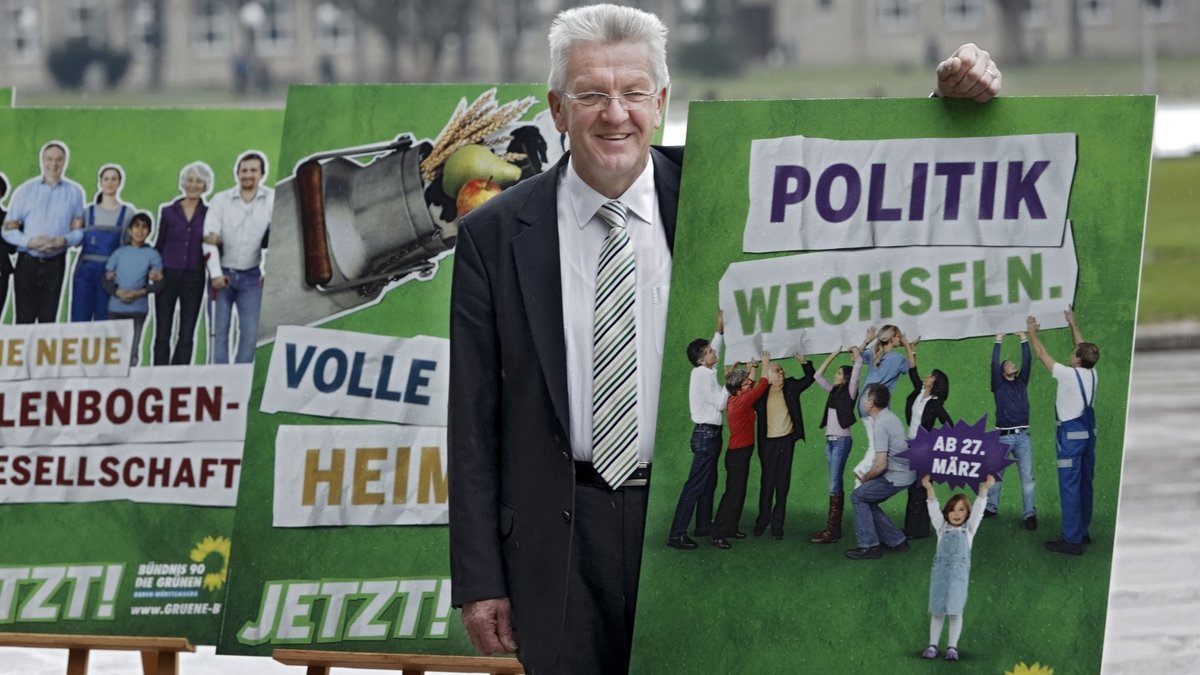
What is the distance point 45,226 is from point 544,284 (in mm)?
2821

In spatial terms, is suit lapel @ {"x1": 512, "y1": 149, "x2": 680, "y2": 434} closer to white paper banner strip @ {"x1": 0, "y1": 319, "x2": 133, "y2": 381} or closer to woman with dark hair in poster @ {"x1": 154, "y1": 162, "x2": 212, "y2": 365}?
woman with dark hair in poster @ {"x1": 154, "y1": 162, "x2": 212, "y2": 365}

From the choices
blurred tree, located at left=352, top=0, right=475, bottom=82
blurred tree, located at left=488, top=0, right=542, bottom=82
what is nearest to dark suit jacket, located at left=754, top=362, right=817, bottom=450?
blurred tree, located at left=352, top=0, right=475, bottom=82

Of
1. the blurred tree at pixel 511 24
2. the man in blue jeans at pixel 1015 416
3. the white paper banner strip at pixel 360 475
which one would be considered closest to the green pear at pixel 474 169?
the white paper banner strip at pixel 360 475

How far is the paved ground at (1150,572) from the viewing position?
24.4 feet

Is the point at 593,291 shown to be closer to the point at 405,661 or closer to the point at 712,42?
the point at 405,661

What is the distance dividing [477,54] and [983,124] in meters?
66.8

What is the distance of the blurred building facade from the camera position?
6538 cm

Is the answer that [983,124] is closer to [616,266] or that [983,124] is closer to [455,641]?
[616,266]

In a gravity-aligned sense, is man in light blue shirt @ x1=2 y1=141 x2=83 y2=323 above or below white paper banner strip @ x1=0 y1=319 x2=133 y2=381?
above

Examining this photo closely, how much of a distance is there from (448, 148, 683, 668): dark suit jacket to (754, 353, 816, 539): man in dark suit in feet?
1.10

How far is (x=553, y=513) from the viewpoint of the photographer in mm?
3625

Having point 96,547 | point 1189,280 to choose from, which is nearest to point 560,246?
point 96,547

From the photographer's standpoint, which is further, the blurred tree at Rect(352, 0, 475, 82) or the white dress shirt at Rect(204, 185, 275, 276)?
the blurred tree at Rect(352, 0, 475, 82)

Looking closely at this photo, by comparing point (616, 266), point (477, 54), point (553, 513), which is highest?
point (477, 54)
